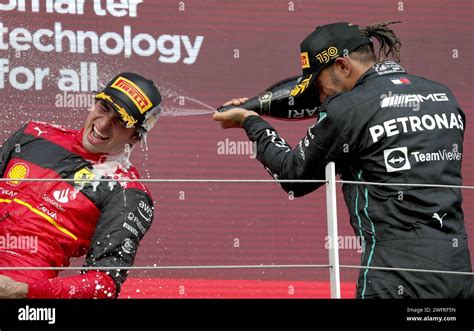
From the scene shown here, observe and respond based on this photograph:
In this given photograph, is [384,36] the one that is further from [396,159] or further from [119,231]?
[119,231]

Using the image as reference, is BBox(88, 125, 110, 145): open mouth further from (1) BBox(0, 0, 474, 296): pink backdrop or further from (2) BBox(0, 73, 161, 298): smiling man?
(1) BBox(0, 0, 474, 296): pink backdrop

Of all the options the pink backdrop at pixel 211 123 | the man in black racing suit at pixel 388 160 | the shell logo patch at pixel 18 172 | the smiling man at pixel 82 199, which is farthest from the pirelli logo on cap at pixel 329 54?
the pink backdrop at pixel 211 123

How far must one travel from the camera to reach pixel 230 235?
4.46 metres

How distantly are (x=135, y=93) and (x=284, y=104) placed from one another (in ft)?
1.23

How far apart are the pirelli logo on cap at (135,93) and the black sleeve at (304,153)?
35 cm

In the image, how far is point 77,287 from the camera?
2.69 metres

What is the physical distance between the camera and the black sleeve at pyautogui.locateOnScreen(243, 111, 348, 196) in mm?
2627

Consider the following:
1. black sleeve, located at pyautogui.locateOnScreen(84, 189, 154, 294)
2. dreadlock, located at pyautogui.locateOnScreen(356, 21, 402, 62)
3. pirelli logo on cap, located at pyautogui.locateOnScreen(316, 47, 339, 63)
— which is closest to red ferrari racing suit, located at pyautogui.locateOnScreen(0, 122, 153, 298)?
black sleeve, located at pyautogui.locateOnScreen(84, 189, 154, 294)

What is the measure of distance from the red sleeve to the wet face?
39cm

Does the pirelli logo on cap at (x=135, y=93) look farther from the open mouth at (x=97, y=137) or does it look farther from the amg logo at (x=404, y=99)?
the amg logo at (x=404, y=99)

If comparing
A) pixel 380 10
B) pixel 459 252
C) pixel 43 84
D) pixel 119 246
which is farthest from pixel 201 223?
pixel 459 252

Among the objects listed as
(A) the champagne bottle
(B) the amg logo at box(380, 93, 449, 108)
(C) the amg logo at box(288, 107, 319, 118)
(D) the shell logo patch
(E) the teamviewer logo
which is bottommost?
(E) the teamviewer logo
